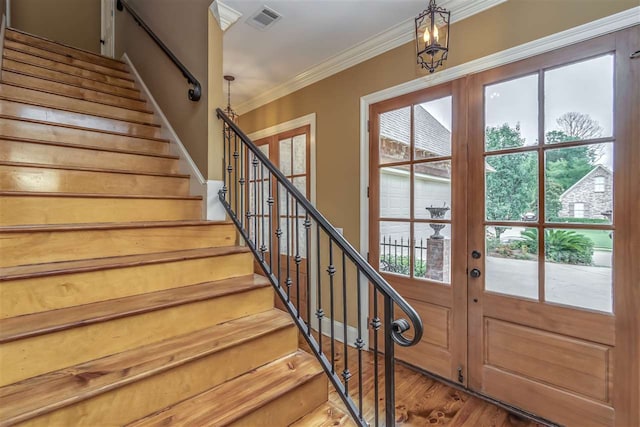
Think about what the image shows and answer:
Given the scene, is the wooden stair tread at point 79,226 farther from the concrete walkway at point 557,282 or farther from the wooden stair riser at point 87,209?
the concrete walkway at point 557,282

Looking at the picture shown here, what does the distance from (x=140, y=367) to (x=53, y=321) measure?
0.36 metres

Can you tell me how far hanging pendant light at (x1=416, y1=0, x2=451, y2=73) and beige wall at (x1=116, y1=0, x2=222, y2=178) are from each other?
1414mm

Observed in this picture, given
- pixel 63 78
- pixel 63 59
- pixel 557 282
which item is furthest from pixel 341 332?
pixel 63 59

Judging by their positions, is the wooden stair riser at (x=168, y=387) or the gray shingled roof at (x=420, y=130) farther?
the gray shingled roof at (x=420, y=130)

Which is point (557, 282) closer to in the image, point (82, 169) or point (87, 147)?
point (82, 169)

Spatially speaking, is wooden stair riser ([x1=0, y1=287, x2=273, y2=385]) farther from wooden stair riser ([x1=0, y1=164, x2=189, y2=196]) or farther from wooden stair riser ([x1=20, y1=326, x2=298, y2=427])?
wooden stair riser ([x1=0, y1=164, x2=189, y2=196])

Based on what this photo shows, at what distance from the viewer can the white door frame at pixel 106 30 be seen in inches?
157

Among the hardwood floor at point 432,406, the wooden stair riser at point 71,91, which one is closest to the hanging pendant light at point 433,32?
the hardwood floor at point 432,406

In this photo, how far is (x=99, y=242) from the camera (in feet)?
4.93

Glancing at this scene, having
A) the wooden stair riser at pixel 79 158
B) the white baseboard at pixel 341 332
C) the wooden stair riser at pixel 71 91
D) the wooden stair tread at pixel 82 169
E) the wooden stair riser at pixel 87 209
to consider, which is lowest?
the white baseboard at pixel 341 332

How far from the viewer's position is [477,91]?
81.7 inches

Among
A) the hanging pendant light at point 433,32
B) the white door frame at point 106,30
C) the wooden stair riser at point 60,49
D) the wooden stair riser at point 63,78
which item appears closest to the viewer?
the hanging pendant light at point 433,32

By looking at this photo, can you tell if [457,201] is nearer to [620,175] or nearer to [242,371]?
[620,175]

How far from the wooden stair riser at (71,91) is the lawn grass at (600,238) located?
11.5ft
